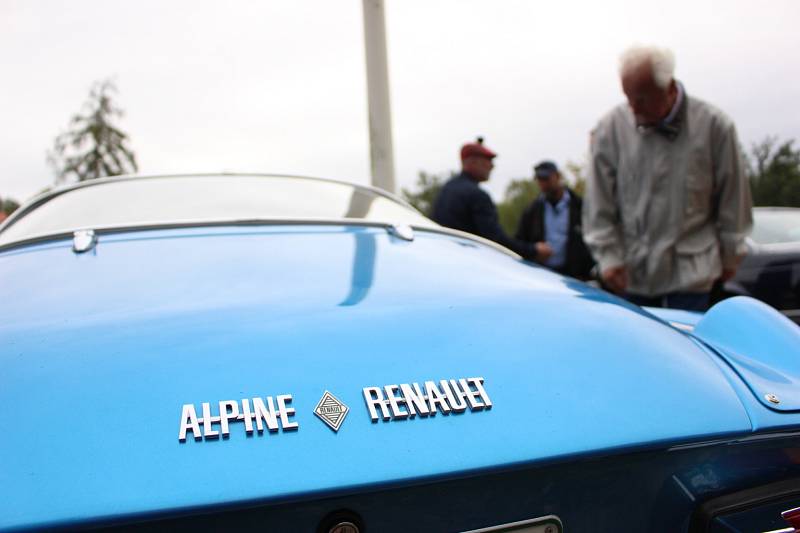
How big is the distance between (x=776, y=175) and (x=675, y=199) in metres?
4.62

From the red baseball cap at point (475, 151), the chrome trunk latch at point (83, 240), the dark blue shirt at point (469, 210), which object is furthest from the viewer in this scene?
the red baseball cap at point (475, 151)

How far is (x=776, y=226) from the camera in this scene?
4.19 metres

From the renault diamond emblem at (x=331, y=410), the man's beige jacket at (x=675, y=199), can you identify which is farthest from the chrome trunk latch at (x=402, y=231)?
the man's beige jacket at (x=675, y=199)

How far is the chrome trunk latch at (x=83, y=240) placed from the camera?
5.83 ft

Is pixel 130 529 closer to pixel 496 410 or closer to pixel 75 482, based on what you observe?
pixel 75 482

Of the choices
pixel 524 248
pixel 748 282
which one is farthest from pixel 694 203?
pixel 524 248

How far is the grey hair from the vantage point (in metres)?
2.54

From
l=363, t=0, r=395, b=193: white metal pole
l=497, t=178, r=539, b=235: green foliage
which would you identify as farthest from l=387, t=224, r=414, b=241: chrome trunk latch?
l=497, t=178, r=539, b=235: green foliage

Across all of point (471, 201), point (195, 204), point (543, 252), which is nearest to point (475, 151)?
point (471, 201)

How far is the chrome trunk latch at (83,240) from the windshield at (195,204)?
0.19 ft

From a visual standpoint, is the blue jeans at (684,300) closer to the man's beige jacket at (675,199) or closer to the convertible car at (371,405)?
the man's beige jacket at (675,199)

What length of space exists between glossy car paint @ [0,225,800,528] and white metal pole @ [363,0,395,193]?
119 inches

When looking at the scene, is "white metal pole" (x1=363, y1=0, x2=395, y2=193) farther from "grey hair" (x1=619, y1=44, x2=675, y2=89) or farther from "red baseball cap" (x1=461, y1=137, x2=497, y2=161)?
"grey hair" (x1=619, y1=44, x2=675, y2=89)

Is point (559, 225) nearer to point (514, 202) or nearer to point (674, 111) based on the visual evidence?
point (674, 111)
